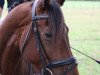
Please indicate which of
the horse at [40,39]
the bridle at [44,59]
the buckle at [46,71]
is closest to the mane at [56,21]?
the horse at [40,39]

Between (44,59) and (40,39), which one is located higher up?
(40,39)

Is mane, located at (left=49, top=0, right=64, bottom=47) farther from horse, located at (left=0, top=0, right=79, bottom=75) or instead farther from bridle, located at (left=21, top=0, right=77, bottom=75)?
bridle, located at (left=21, top=0, right=77, bottom=75)

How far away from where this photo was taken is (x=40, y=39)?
4.36m

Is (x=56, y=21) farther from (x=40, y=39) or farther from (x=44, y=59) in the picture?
(x=44, y=59)

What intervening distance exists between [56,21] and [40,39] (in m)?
0.27

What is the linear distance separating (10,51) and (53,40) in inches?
31.7

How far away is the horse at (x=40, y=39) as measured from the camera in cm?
424

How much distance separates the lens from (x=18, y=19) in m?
4.67

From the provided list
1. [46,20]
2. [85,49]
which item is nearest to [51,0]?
[46,20]

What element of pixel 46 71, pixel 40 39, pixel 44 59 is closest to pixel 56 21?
pixel 40 39

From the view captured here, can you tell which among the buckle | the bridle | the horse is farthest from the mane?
the buckle

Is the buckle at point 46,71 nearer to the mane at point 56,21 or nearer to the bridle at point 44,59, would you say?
the bridle at point 44,59

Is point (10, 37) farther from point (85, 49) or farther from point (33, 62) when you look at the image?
point (85, 49)

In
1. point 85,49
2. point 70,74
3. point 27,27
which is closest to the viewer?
point 70,74
